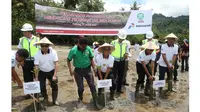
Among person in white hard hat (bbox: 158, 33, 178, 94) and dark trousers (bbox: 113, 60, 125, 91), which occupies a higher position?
person in white hard hat (bbox: 158, 33, 178, 94)

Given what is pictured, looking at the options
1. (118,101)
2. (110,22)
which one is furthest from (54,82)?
(110,22)

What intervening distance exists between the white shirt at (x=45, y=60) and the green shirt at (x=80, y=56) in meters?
0.37

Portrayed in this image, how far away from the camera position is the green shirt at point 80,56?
4.93 m

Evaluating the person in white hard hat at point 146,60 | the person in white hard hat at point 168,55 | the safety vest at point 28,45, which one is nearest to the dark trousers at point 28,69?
the safety vest at point 28,45

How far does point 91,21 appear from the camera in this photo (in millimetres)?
9320

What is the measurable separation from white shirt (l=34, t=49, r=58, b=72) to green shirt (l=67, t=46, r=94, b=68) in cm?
37

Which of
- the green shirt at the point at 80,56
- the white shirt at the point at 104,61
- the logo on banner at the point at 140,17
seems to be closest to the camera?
the green shirt at the point at 80,56

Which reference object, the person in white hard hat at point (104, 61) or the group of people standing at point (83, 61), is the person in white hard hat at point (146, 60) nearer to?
the group of people standing at point (83, 61)

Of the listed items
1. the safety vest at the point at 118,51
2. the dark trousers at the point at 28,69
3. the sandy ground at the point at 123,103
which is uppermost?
the safety vest at the point at 118,51

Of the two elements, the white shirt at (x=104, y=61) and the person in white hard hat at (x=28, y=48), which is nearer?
the white shirt at (x=104, y=61)

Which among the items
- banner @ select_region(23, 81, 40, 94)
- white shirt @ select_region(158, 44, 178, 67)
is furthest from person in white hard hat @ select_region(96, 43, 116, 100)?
white shirt @ select_region(158, 44, 178, 67)

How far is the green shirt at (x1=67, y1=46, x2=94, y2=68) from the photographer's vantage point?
4930mm

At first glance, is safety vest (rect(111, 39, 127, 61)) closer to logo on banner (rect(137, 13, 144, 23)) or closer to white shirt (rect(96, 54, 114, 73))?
white shirt (rect(96, 54, 114, 73))

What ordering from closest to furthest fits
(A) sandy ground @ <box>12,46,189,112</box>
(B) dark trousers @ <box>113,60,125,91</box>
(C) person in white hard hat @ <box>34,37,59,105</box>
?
(C) person in white hard hat @ <box>34,37,59,105</box> → (A) sandy ground @ <box>12,46,189,112</box> → (B) dark trousers @ <box>113,60,125,91</box>
